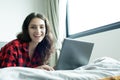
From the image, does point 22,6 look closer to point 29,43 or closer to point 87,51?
point 29,43

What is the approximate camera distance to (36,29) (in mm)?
2094

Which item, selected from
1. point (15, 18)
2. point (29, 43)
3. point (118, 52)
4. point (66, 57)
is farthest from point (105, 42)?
point (15, 18)

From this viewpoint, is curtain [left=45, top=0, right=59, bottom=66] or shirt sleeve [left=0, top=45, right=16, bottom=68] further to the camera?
curtain [left=45, top=0, right=59, bottom=66]

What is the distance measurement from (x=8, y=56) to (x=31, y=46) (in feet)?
1.03

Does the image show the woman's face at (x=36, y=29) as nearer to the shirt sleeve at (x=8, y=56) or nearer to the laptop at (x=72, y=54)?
the shirt sleeve at (x=8, y=56)

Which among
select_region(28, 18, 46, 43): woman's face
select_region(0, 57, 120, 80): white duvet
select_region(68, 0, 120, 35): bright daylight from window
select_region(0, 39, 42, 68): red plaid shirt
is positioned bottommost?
select_region(0, 39, 42, 68): red plaid shirt

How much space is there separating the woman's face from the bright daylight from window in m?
1.13

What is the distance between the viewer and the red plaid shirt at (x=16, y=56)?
187 centimetres

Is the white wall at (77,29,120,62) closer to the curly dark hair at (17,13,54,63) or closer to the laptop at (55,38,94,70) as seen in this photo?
the curly dark hair at (17,13,54,63)

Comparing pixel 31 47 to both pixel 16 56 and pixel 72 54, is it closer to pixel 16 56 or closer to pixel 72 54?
pixel 16 56

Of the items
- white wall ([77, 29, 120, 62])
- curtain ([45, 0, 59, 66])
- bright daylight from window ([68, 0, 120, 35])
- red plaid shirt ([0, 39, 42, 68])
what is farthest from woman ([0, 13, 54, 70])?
curtain ([45, 0, 59, 66])

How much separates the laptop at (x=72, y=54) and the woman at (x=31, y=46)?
0.46 meters

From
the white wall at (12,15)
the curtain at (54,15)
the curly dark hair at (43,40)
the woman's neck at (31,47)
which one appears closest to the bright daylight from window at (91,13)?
the curtain at (54,15)

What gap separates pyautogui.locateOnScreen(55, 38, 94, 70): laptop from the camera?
1.57 meters
